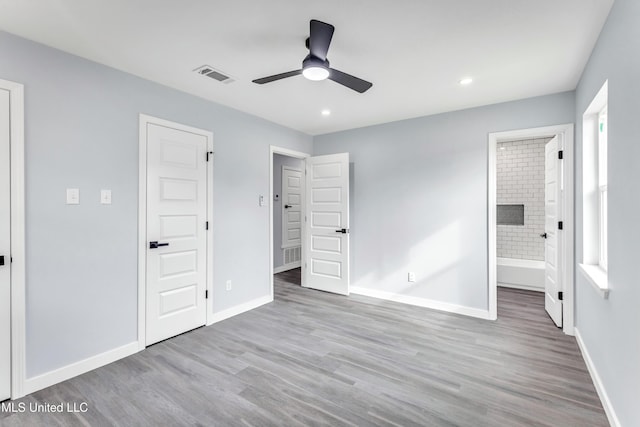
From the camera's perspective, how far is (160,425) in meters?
1.87

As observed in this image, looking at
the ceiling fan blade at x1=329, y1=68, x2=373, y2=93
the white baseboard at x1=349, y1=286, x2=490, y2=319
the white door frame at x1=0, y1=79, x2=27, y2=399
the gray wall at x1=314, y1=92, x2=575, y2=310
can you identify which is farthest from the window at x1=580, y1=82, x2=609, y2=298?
the white door frame at x1=0, y1=79, x2=27, y2=399

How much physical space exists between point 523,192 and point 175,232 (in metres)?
5.49

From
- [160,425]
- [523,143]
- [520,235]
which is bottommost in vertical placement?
A: [160,425]

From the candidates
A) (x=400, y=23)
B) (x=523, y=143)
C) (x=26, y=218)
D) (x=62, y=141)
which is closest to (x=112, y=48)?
(x=62, y=141)

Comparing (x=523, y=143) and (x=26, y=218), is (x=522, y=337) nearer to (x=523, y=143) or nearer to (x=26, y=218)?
(x=523, y=143)

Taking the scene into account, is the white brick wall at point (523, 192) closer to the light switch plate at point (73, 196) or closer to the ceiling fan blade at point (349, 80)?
the ceiling fan blade at point (349, 80)

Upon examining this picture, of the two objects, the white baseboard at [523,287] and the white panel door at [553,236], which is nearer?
the white panel door at [553,236]

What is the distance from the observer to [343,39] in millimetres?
2188

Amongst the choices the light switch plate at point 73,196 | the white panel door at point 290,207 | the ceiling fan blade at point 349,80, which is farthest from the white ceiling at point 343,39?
the white panel door at point 290,207

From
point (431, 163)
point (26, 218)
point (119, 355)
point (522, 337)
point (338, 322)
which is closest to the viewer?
point (26, 218)

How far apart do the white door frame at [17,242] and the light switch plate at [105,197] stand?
488mm

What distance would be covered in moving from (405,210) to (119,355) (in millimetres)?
3509

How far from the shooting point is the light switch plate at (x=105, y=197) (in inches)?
101

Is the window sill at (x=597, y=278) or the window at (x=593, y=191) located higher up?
the window at (x=593, y=191)
